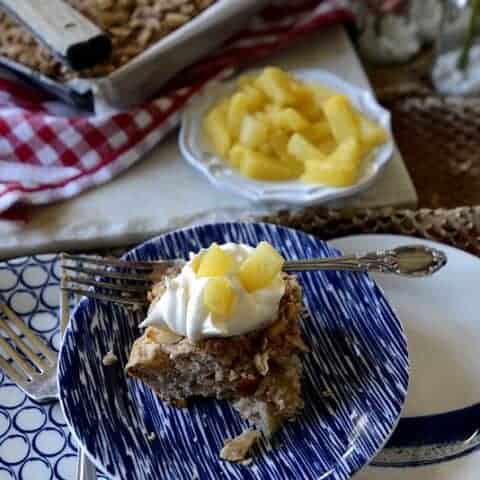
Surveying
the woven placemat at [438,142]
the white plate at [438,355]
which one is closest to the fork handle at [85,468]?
the white plate at [438,355]

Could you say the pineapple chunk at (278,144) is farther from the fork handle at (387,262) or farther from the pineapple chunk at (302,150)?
the fork handle at (387,262)

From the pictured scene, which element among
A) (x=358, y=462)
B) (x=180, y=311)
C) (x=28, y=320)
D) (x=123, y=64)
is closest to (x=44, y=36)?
(x=123, y=64)

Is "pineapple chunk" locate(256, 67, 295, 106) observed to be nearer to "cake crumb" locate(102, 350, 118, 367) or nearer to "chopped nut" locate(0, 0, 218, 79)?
"chopped nut" locate(0, 0, 218, 79)

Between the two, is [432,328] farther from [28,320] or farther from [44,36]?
[44,36]

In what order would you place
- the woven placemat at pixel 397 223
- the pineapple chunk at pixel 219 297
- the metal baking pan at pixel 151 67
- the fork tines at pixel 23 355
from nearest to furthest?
the pineapple chunk at pixel 219 297
the fork tines at pixel 23 355
the woven placemat at pixel 397 223
the metal baking pan at pixel 151 67

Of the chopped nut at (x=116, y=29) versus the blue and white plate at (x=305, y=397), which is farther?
the chopped nut at (x=116, y=29)

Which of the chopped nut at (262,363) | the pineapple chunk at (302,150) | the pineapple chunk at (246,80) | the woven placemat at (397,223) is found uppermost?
the pineapple chunk at (246,80)
